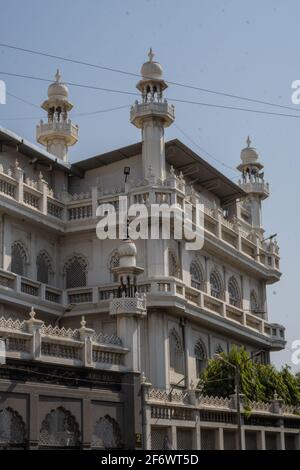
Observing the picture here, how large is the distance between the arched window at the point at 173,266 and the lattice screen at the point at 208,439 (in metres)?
7.89

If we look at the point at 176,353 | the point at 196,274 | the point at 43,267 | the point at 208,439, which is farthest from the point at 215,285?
the point at 208,439

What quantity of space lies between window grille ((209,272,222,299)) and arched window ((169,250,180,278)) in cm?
376

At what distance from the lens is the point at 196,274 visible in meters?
35.1

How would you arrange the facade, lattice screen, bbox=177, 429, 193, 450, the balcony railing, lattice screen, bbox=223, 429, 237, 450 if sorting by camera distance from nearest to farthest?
the balcony railing
the facade
lattice screen, bbox=177, 429, 193, 450
lattice screen, bbox=223, 429, 237, 450

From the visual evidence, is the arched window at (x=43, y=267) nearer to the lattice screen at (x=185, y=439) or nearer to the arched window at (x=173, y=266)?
the arched window at (x=173, y=266)

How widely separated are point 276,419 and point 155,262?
7.00 metres

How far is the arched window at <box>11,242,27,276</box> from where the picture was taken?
3066cm

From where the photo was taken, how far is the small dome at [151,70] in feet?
113

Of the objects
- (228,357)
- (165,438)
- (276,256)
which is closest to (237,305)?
→ (276,256)

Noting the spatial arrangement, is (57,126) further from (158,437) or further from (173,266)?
(158,437)

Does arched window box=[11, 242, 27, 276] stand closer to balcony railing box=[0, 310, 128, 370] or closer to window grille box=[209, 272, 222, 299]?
balcony railing box=[0, 310, 128, 370]

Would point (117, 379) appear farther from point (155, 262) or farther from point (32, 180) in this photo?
point (32, 180)

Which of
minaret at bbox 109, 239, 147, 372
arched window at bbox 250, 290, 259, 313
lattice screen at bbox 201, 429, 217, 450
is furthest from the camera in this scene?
arched window at bbox 250, 290, 259, 313

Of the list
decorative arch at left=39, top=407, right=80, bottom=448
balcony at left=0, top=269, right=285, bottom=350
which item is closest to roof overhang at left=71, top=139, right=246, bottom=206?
balcony at left=0, top=269, right=285, bottom=350
